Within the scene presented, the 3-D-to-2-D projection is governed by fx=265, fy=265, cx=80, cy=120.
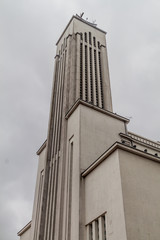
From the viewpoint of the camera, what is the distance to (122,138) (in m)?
25.2

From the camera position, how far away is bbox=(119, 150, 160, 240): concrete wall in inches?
555

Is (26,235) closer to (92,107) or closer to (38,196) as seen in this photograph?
(38,196)

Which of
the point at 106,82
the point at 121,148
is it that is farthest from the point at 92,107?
the point at 106,82

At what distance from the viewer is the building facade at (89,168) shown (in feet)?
49.9

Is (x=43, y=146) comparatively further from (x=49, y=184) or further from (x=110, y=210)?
(x=110, y=210)

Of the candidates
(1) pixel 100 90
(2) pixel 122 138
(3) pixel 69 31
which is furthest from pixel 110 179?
(3) pixel 69 31

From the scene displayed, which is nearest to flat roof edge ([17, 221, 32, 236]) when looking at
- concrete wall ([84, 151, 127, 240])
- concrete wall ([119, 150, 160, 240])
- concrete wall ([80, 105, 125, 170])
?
concrete wall ([80, 105, 125, 170])

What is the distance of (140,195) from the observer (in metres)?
15.6

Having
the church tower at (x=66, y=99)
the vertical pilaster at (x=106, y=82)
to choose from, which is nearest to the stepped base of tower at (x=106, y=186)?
the church tower at (x=66, y=99)

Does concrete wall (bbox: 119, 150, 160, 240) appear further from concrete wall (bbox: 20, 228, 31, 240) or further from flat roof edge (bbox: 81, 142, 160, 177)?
concrete wall (bbox: 20, 228, 31, 240)

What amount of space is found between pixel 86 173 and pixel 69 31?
24045mm

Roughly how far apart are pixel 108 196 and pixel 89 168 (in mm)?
3399

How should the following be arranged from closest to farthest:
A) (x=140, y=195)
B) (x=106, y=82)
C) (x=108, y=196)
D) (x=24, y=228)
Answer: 1. (x=140, y=195)
2. (x=108, y=196)
3. (x=24, y=228)
4. (x=106, y=82)

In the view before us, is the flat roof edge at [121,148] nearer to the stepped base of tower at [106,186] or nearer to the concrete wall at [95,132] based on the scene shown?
the stepped base of tower at [106,186]
